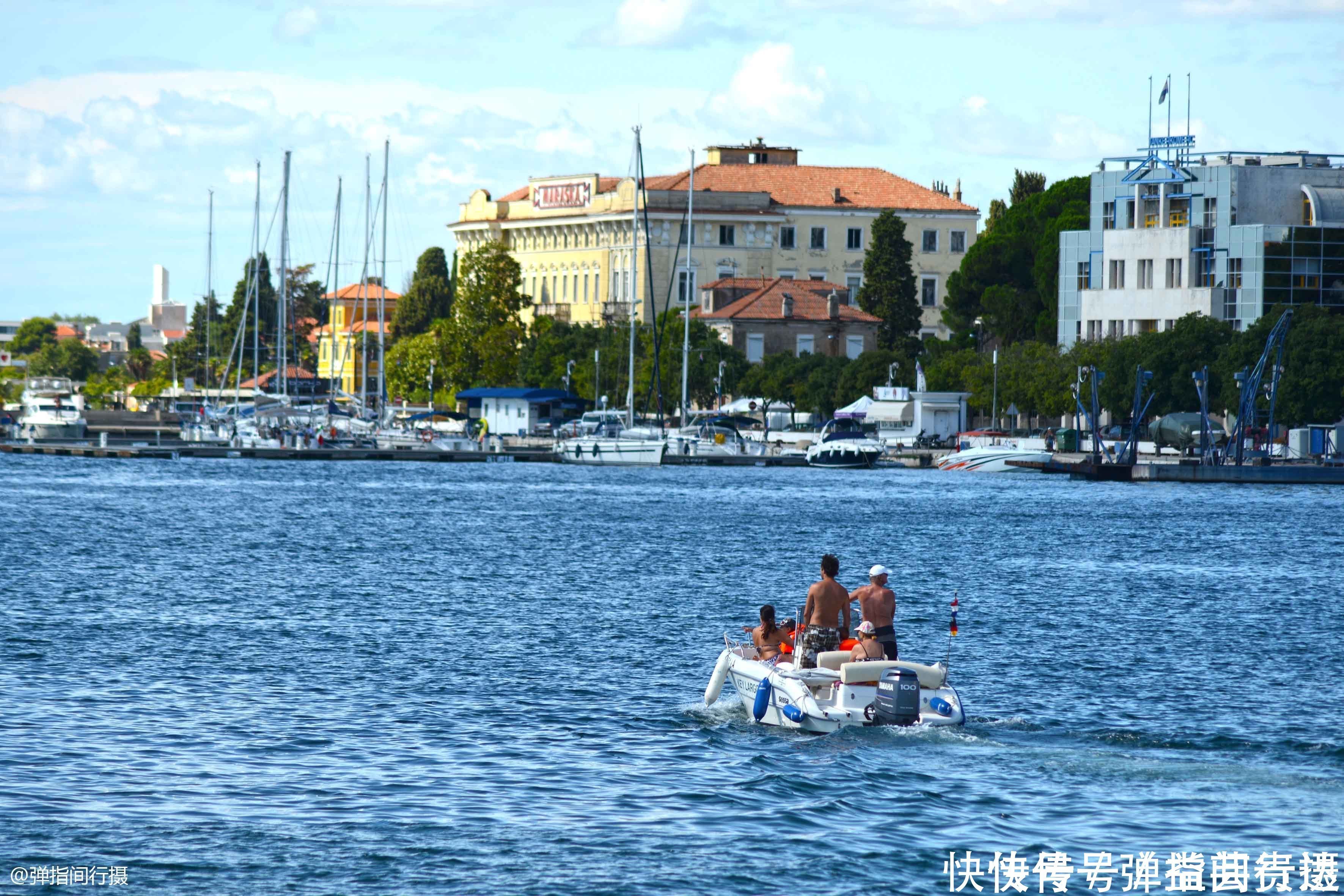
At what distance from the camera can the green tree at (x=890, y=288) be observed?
161750mm

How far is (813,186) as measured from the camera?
189375mm

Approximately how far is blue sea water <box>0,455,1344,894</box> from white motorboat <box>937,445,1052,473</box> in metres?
52.0

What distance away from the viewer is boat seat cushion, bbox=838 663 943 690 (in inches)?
1067

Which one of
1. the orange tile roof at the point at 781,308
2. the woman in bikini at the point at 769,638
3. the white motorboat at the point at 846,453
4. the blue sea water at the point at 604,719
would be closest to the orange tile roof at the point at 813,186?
the orange tile roof at the point at 781,308

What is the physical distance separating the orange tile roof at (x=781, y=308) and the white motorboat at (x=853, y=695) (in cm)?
13250

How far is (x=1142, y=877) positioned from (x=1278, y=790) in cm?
468

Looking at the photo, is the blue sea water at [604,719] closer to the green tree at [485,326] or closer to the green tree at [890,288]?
the green tree at [890,288]

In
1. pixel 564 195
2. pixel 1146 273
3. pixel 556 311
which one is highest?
pixel 564 195

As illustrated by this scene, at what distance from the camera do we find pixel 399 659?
37.8m

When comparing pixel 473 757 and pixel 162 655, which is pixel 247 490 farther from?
pixel 473 757

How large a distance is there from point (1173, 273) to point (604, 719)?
108 meters

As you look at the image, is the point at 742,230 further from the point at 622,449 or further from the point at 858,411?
the point at 622,449

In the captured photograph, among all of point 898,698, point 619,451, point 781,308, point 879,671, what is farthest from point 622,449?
point 898,698

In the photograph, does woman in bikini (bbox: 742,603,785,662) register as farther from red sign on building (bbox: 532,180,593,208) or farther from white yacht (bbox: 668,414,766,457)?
red sign on building (bbox: 532,180,593,208)
